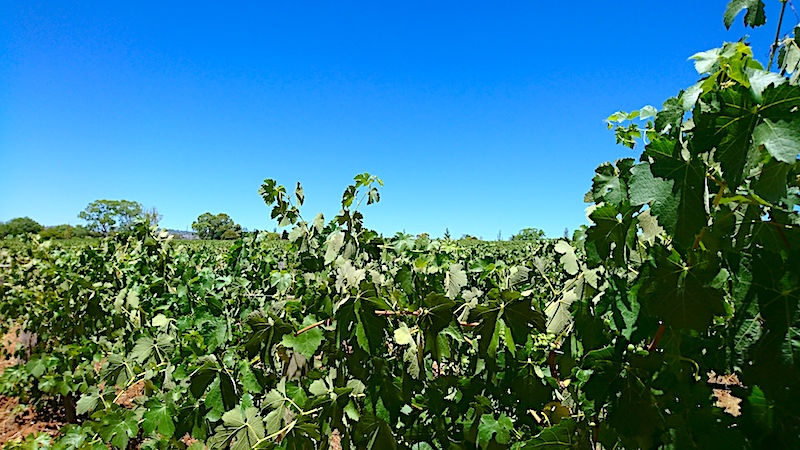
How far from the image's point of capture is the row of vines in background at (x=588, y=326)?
883 millimetres

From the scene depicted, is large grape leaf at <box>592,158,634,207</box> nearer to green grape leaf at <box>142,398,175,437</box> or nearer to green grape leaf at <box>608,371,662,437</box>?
green grape leaf at <box>608,371,662,437</box>

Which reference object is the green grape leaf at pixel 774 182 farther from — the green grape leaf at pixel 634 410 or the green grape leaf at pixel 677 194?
the green grape leaf at pixel 634 410

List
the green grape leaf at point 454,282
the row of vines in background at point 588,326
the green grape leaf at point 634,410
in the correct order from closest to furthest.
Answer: the row of vines in background at point 588,326 → the green grape leaf at point 634,410 → the green grape leaf at point 454,282

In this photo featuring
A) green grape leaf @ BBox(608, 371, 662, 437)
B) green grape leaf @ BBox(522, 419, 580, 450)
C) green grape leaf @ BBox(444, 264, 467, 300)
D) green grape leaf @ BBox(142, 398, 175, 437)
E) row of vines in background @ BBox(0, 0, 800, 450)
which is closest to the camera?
row of vines in background @ BBox(0, 0, 800, 450)

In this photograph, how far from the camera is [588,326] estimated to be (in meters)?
1.34

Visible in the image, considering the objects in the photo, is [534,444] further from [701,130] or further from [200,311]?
[200,311]

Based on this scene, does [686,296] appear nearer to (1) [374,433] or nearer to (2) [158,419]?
(1) [374,433]

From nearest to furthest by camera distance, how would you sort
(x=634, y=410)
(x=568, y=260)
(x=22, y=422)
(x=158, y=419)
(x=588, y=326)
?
(x=634, y=410) → (x=588, y=326) → (x=568, y=260) → (x=158, y=419) → (x=22, y=422)

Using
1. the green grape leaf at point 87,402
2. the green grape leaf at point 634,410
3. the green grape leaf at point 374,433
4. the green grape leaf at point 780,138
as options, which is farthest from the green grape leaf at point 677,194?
the green grape leaf at point 87,402

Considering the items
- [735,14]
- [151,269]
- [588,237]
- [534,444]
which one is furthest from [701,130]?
[151,269]

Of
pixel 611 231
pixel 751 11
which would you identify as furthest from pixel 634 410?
pixel 751 11

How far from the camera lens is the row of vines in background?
2.90 ft

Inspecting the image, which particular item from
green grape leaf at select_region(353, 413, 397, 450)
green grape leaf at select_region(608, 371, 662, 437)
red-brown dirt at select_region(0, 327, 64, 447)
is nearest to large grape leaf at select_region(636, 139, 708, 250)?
green grape leaf at select_region(608, 371, 662, 437)

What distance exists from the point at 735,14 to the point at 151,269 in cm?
376
